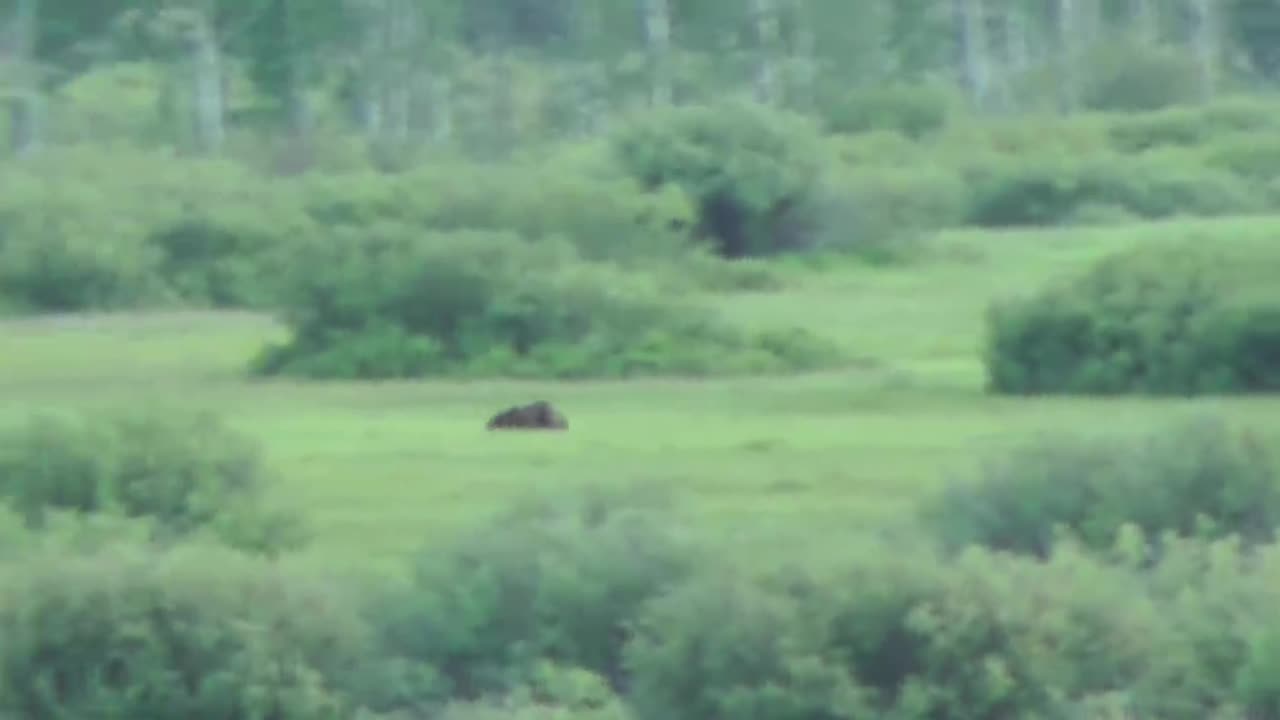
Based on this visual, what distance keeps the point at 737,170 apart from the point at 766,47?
2898 cm

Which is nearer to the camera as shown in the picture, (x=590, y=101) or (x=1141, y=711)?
(x=1141, y=711)

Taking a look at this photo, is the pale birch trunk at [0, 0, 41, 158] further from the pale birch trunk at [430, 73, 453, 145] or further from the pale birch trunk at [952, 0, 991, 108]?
the pale birch trunk at [952, 0, 991, 108]

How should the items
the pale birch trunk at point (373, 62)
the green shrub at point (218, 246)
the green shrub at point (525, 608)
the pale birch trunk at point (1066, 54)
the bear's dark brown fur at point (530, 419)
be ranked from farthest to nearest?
the pale birch trunk at point (1066, 54)
the pale birch trunk at point (373, 62)
the green shrub at point (218, 246)
the bear's dark brown fur at point (530, 419)
the green shrub at point (525, 608)

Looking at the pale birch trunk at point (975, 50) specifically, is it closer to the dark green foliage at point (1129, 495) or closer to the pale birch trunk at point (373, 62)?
the pale birch trunk at point (373, 62)

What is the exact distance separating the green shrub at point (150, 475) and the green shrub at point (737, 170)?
25559mm

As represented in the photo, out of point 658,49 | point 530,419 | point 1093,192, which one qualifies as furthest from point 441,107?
point 530,419

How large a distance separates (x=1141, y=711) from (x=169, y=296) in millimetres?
27716

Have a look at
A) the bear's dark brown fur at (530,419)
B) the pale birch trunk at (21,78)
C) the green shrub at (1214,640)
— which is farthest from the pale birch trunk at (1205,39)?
the green shrub at (1214,640)

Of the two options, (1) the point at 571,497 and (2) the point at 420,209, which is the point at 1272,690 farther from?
(2) the point at 420,209

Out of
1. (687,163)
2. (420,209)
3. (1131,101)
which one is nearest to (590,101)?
(1131,101)

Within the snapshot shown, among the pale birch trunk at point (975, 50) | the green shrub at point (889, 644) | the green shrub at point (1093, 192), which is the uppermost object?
the pale birch trunk at point (975, 50)

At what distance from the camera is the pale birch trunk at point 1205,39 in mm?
72375

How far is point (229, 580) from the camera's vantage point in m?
13.6

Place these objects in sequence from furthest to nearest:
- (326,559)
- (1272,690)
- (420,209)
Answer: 1. (420,209)
2. (326,559)
3. (1272,690)
